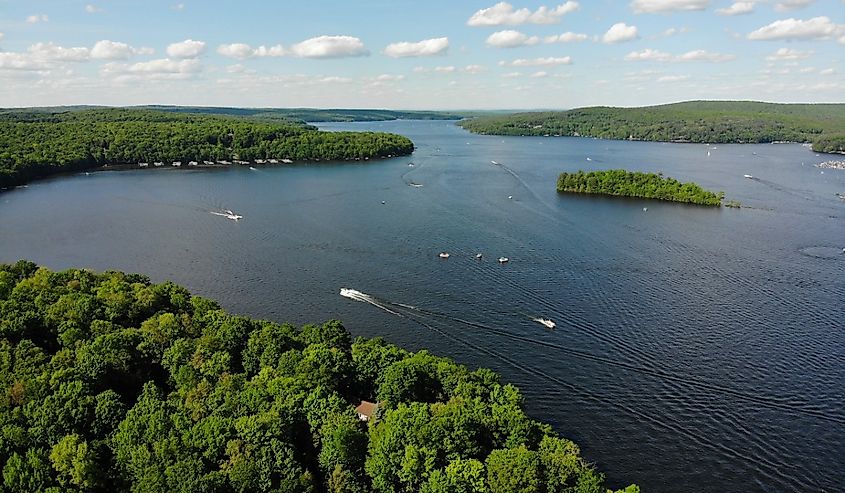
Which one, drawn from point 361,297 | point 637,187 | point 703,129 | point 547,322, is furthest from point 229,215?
point 703,129

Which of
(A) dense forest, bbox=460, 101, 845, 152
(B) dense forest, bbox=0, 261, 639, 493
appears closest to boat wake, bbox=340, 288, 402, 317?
(B) dense forest, bbox=0, 261, 639, 493

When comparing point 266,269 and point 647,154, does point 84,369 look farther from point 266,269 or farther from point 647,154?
point 647,154

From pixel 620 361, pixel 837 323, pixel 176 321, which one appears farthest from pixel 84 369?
pixel 837 323

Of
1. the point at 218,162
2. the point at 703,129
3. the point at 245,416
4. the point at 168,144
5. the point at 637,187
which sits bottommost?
the point at 245,416

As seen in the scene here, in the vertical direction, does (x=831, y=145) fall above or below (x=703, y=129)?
below

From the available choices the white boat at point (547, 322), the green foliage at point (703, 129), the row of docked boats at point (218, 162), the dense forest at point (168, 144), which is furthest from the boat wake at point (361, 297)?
the green foliage at point (703, 129)

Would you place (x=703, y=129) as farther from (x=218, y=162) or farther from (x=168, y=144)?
(x=168, y=144)
